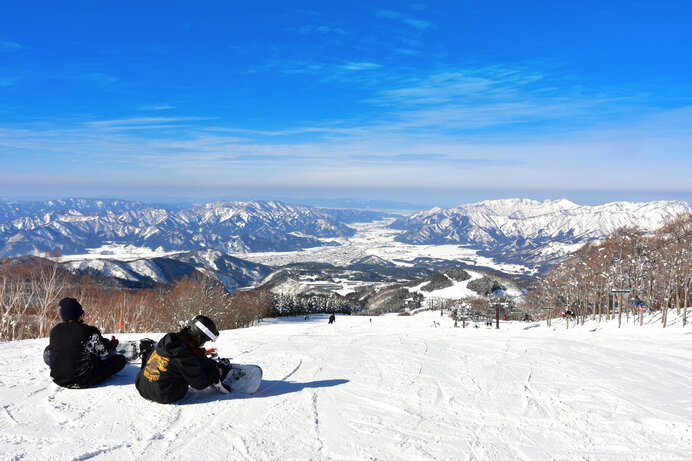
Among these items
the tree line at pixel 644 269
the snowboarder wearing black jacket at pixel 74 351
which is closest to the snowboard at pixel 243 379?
the snowboarder wearing black jacket at pixel 74 351

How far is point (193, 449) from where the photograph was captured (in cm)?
466

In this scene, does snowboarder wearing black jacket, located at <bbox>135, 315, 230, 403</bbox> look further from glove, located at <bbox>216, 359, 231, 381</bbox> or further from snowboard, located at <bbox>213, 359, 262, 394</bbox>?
snowboard, located at <bbox>213, 359, 262, 394</bbox>

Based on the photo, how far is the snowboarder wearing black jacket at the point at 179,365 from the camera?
567cm

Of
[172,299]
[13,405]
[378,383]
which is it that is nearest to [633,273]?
[378,383]

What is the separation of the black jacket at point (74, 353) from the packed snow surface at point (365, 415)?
0.23 meters

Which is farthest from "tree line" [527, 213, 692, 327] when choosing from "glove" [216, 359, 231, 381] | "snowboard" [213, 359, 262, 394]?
"glove" [216, 359, 231, 381]

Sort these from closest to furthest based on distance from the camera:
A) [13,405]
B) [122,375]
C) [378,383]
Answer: [13,405]
[122,375]
[378,383]

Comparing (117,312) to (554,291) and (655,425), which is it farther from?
(554,291)

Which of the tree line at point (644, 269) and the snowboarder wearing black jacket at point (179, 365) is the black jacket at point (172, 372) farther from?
the tree line at point (644, 269)

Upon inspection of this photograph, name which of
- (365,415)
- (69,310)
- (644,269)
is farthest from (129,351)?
(644,269)

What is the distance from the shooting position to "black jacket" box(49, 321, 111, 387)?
616 centimetres

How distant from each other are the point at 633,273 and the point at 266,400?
41165 millimetres

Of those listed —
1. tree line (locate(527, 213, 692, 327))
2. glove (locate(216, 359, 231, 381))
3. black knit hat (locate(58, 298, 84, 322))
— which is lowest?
tree line (locate(527, 213, 692, 327))

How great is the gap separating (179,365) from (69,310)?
A: 220 centimetres
